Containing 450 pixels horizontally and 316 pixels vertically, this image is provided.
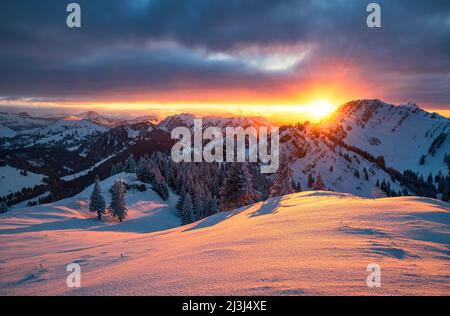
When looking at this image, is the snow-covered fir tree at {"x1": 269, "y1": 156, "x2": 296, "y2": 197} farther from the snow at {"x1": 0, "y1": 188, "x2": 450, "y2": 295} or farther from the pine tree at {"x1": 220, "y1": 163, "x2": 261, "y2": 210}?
the snow at {"x1": 0, "y1": 188, "x2": 450, "y2": 295}

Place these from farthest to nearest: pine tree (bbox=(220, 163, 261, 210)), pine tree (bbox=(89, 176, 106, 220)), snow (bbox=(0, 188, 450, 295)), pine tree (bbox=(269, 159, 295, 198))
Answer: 1. pine tree (bbox=(89, 176, 106, 220))
2. pine tree (bbox=(269, 159, 295, 198))
3. pine tree (bbox=(220, 163, 261, 210))
4. snow (bbox=(0, 188, 450, 295))

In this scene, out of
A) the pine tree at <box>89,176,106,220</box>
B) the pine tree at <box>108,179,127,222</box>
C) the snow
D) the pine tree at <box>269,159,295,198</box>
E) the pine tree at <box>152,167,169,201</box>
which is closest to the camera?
the snow

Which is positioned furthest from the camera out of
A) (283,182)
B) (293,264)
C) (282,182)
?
(282,182)

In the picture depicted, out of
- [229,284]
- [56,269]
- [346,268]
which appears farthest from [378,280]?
[56,269]

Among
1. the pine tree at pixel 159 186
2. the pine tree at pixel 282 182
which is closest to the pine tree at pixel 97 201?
the pine tree at pixel 159 186

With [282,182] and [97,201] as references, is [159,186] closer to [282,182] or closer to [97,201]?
[97,201]

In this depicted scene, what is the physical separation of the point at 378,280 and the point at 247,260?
2.61 meters

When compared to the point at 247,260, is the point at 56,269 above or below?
below

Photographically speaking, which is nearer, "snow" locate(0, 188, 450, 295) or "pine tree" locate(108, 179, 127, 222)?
"snow" locate(0, 188, 450, 295)

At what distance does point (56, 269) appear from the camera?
24.1 feet

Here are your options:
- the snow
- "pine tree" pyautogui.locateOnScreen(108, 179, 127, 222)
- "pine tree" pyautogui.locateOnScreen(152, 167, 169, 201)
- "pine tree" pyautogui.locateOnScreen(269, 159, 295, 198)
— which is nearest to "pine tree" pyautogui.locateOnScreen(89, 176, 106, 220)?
"pine tree" pyautogui.locateOnScreen(108, 179, 127, 222)

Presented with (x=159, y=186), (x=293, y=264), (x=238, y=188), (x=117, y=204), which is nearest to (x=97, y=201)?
(x=117, y=204)

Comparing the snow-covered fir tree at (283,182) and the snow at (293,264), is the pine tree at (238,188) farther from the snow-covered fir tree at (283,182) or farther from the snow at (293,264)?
the snow at (293,264)

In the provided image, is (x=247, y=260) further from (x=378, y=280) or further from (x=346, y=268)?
(x=378, y=280)
